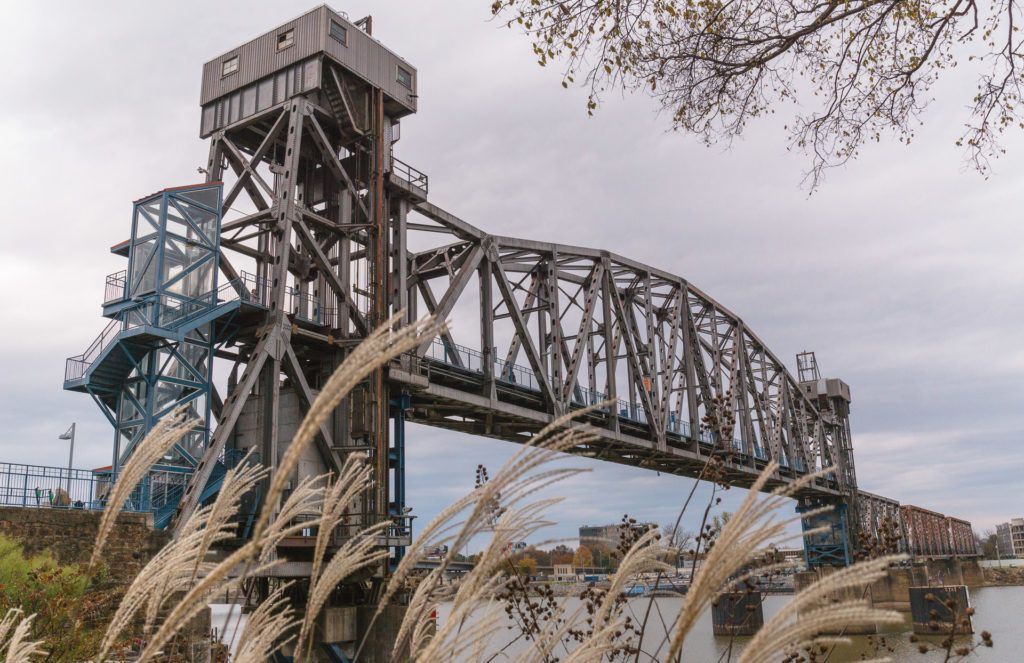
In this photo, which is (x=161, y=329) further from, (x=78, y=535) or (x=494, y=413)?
(x=494, y=413)

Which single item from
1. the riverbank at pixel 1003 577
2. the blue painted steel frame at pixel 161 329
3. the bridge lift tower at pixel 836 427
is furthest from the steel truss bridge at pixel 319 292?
the riverbank at pixel 1003 577

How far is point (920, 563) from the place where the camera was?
96.7m

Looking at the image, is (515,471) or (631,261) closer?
(515,471)

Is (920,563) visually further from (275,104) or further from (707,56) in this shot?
(707,56)

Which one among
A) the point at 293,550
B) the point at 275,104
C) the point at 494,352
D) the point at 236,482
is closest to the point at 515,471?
the point at 236,482

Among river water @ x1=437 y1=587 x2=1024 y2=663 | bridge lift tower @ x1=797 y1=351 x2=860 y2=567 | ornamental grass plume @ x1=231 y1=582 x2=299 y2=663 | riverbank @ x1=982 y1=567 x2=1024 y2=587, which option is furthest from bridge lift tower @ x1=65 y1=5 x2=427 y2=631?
riverbank @ x1=982 y1=567 x2=1024 y2=587

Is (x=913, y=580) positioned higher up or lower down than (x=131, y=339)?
lower down

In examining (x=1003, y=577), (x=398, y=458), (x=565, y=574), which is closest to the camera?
(x=398, y=458)

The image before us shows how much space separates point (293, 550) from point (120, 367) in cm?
723

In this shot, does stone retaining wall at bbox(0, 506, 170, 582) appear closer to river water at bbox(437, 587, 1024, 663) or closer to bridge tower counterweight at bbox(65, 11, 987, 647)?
bridge tower counterweight at bbox(65, 11, 987, 647)

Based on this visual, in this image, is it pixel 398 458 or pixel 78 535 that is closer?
A: pixel 78 535

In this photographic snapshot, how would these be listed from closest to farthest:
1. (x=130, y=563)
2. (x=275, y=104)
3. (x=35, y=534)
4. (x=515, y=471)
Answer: (x=515, y=471)
(x=35, y=534)
(x=130, y=563)
(x=275, y=104)

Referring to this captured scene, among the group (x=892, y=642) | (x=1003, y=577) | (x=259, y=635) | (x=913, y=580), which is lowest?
(x=1003, y=577)

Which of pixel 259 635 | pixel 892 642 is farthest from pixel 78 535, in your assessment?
pixel 892 642
